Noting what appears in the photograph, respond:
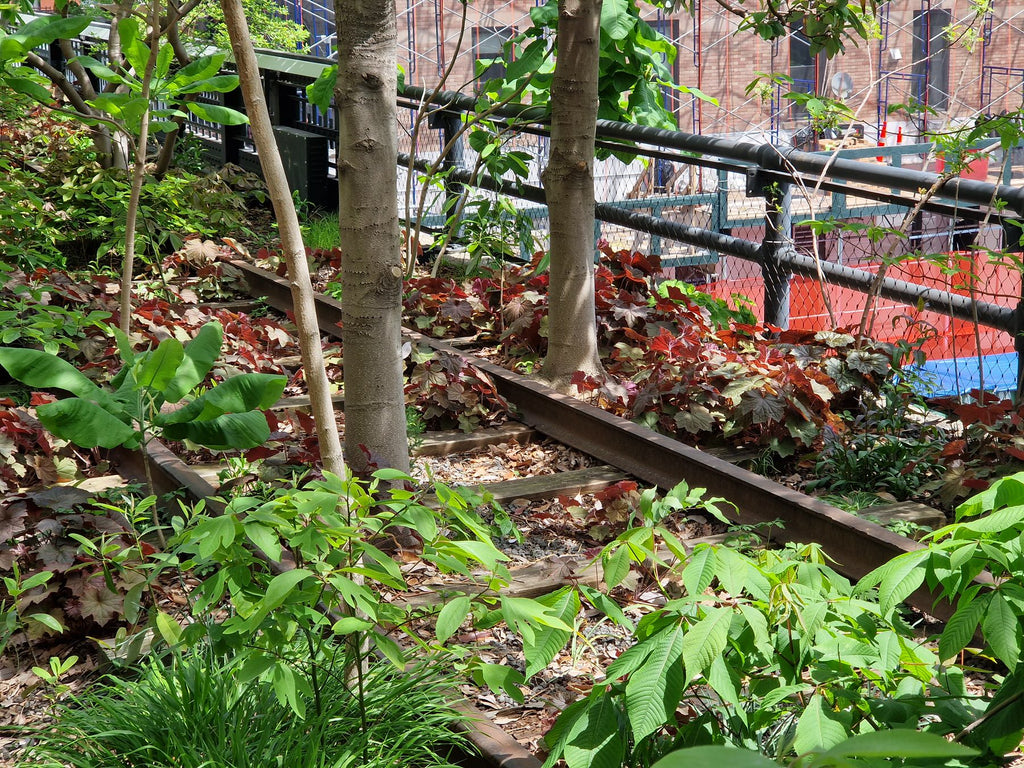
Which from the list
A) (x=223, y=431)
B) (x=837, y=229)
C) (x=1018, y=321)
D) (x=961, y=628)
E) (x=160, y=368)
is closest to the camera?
(x=961, y=628)

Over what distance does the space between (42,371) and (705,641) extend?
1873 mm

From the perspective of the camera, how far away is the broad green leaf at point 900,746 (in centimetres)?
91

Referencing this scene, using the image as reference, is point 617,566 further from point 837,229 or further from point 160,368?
point 837,229

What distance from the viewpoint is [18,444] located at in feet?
15.7

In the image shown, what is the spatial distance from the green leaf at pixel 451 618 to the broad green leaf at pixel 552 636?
15cm

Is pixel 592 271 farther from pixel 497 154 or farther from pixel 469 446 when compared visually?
pixel 497 154

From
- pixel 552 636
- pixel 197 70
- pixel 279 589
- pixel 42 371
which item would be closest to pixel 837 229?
pixel 197 70

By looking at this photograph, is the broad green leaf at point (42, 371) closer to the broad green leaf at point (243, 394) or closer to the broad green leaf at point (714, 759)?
the broad green leaf at point (243, 394)

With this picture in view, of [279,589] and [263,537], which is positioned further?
[263,537]

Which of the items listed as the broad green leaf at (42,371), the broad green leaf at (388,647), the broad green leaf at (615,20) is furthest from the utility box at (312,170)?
the broad green leaf at (388,647)

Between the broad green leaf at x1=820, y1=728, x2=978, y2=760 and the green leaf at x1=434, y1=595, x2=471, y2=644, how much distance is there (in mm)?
1240

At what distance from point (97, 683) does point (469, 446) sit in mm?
2605

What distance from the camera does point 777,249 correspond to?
6520 mm

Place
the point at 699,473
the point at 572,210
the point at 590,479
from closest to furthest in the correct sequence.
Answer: the point at 699,473
the point at 590,479
the point at 572,210
